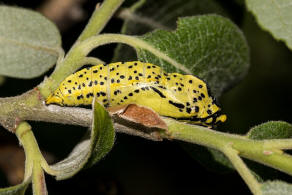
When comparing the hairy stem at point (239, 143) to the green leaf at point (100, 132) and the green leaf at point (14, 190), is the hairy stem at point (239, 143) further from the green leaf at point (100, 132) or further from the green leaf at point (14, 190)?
the green leaf at point (14, 190)

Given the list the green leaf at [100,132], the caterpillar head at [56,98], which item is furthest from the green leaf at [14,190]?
the caterpillar head at [56,98]

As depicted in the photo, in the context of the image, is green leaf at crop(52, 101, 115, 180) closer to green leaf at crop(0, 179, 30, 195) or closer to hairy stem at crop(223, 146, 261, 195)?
green leaf at crop(0, 179, 30, 195)

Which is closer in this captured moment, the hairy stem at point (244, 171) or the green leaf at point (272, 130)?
the hairy stem at point (244, 171)

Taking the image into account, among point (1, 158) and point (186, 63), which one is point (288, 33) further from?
point (1, 158)

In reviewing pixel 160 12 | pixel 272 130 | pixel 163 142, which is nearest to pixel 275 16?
pixel 272 130

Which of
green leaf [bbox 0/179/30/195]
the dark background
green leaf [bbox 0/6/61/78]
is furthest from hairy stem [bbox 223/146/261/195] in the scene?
green leaf [bbox 0/6/61/78]

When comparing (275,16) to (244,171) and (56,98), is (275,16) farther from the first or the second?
(56,98)

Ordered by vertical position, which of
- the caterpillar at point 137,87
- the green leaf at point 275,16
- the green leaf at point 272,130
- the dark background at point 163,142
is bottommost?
the dark background at point 163,142

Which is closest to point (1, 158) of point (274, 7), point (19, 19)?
point (19, 19)
